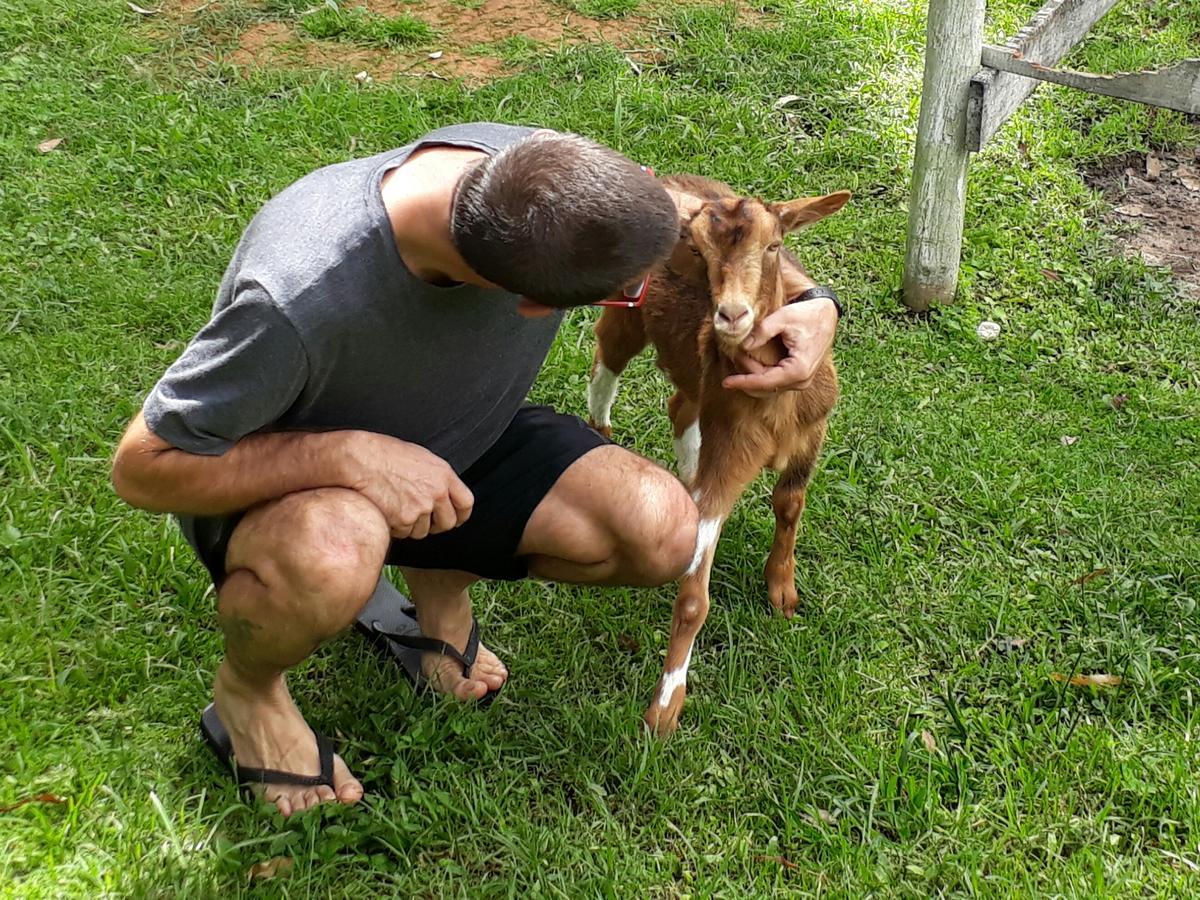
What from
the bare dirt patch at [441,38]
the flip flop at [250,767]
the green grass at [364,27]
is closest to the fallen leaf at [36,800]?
the flip flop at [250,767]

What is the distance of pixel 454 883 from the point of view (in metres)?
2.80

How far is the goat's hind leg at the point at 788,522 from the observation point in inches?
140

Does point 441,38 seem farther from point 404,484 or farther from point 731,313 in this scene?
point 404,484

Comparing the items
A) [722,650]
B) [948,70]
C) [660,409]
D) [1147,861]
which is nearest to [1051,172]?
[948,70]

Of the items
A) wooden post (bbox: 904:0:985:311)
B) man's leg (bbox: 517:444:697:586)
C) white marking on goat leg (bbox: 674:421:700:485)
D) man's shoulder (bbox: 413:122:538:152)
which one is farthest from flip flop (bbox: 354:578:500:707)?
wooden post (bbox: 904:0:985:311)

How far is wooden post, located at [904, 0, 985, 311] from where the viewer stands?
4.39 meters

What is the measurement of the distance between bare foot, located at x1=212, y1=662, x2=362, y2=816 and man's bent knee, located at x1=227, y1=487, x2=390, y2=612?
436 mm

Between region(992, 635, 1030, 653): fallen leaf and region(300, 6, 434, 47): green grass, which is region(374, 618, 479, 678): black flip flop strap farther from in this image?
region(300, 6, 434, 47): green grass

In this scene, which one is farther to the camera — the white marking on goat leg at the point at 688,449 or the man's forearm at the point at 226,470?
the white marking on goat leg at the point at 688,449

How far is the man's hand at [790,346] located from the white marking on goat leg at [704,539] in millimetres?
424

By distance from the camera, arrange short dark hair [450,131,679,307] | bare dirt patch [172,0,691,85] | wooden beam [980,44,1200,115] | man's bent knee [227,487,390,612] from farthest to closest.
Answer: bare dirt patch [172,0,691,85] → wooden beam [980,44,1200,115] → man's bent knee [227,487,390,612] → short dark hair [450,131,679,307]

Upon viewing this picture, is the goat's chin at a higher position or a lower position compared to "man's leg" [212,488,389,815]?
higher

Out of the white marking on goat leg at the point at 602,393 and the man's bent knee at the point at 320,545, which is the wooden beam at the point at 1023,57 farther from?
the man's bent knee at the point at 320,545

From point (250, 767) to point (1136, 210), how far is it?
15.1 feet
